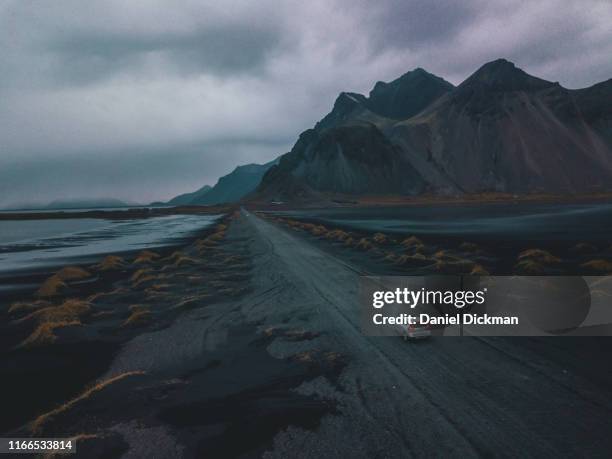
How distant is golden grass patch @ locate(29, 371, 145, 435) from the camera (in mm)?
10938

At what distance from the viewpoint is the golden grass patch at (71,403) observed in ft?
35.9

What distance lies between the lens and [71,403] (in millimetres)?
12102


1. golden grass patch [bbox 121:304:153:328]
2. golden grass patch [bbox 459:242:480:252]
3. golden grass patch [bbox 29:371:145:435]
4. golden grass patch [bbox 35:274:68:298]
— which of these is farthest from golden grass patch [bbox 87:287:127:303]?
golden grass patch [bbox 459:242:480:252]

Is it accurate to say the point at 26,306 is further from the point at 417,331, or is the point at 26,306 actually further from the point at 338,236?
the point at 338,236

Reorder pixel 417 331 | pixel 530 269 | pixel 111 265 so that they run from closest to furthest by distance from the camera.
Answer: pixel 417 331, pixel 530 269, pixel 111 265

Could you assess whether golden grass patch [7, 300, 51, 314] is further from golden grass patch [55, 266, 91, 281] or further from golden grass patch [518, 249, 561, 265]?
golden grass patch [518, 249, 561, 265]

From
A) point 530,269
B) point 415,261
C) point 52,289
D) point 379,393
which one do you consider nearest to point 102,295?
point 52,289

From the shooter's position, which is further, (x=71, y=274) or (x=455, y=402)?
(x=71, y=274)

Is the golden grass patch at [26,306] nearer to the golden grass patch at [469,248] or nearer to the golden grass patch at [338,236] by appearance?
the golden grass patch at [338,236]

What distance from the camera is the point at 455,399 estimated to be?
1115 centimetres

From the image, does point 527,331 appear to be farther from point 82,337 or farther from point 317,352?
point 82,337

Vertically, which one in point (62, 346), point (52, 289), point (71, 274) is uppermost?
point (71, 274)

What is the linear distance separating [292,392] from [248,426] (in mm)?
2212

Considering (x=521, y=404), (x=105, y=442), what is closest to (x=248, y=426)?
(x=105, y=442)
